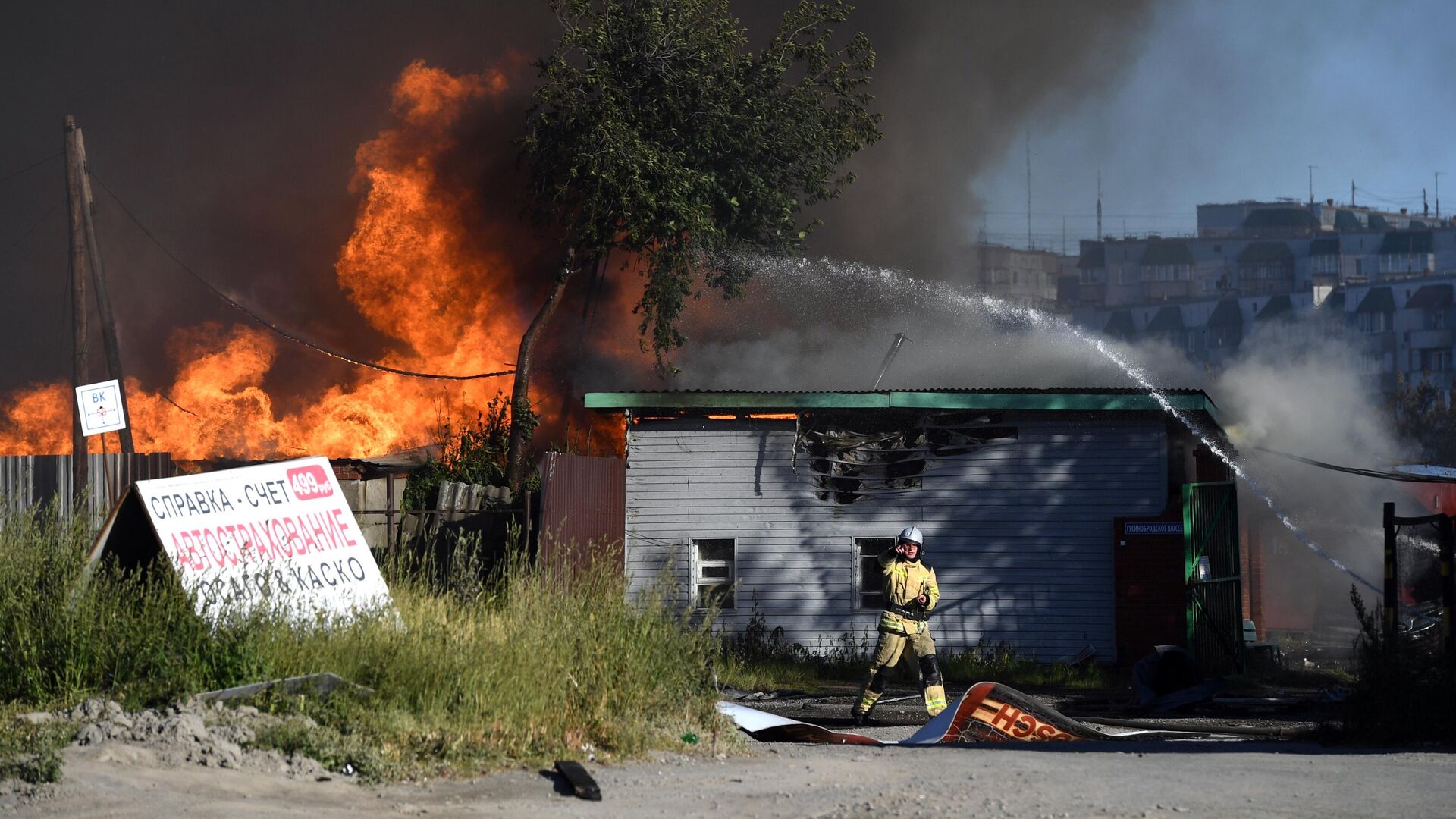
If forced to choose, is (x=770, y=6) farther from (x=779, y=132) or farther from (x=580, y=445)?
(x=580, y=445)

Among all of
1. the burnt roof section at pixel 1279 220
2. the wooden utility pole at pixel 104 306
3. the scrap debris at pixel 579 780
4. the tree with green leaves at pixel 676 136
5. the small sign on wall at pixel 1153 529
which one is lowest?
the scrap debris at pixel 579 780

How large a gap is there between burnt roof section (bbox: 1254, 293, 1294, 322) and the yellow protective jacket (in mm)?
107632

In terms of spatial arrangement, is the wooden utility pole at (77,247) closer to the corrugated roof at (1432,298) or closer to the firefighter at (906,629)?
the firefighter at (906,629)

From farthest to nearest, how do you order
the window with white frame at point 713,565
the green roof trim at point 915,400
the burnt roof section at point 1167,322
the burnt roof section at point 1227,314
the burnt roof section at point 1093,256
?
the burnt roof section at point 1093,256 → the burnt roof section at point 1167,322 → the burnt roof section at point 1227,314 → the window with white frame at point 713,565 → the green roof trim at point 915,400

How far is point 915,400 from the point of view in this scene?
17.5m

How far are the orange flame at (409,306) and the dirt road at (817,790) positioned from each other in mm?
21507

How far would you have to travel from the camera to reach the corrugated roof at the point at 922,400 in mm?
17000

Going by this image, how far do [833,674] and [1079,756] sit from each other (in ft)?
27.0

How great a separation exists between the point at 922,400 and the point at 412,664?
10303mm

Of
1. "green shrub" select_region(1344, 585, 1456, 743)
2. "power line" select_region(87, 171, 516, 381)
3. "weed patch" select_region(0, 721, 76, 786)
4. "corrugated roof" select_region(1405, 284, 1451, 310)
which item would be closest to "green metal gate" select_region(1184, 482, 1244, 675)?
"green shrub" select_region(1344, 585, 1456, 743)

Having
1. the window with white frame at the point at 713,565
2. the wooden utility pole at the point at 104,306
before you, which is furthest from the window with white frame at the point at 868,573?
the wooden utility pole at the point at 104,306

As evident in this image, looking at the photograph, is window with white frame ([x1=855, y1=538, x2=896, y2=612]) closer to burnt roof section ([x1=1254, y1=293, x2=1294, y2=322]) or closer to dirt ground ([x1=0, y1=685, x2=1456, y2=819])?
dirt ground ([x1=0, y1=685, x2=1456, y2=819])

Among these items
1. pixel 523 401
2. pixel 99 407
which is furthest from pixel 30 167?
pixel 99 407

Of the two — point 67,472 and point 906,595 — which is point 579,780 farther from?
point 67,472
